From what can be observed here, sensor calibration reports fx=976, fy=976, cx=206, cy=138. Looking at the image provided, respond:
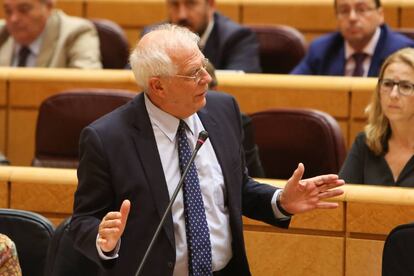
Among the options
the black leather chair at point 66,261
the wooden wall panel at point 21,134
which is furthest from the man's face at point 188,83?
the wooden wall panel at point 21,134

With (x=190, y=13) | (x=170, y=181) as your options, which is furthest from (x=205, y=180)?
(x=190, y=13)

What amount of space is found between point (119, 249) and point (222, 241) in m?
0.15

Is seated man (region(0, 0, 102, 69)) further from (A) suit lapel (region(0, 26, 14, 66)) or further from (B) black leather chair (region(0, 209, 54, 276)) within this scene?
(B) black leather chair (region(0, 209, 54, 276))

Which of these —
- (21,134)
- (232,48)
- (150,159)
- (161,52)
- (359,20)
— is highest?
(161,52)

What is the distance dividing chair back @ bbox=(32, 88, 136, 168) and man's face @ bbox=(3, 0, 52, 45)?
22.2 inches

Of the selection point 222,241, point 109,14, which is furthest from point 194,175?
point 109,14

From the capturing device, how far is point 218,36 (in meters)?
2.77

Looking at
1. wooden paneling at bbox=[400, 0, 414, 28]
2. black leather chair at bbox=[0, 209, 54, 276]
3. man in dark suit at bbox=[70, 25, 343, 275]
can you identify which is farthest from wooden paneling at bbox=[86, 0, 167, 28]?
man in dark suit at bbox=[70, 25, 343, 275]

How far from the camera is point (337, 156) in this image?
2.09 m

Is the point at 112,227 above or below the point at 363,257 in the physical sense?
above

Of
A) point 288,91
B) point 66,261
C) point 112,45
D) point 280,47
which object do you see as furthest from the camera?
point 112,45

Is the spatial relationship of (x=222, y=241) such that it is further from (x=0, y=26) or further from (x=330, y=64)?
(x=0, y=26)

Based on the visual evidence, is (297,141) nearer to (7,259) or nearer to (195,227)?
(195,227)

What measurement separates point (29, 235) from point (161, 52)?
1.36ft
